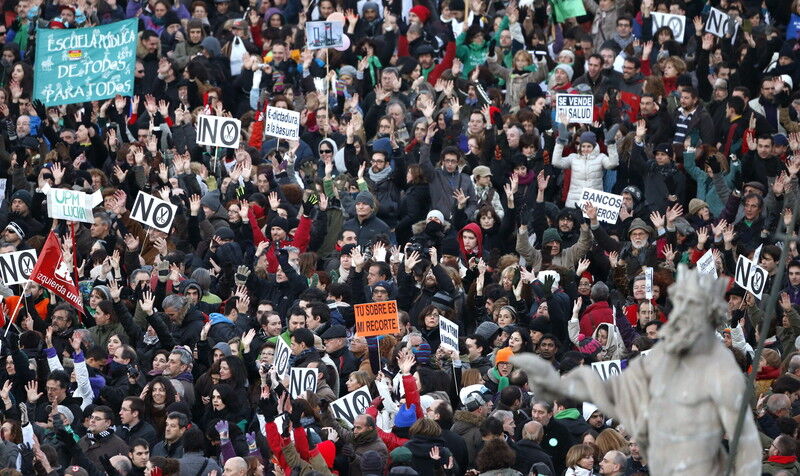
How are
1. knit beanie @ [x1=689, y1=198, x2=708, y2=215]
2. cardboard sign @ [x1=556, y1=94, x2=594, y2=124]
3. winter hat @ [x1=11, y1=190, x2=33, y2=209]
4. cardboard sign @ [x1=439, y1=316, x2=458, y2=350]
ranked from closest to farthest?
cardboard sign @ [x1=439, y1=316, x2=458, y2=350] → knit beanie @ [x1=689, y1=198, x2=708, y2=215] → winter hat @ [x1=11, y1=190, x2=33, y2=209] → cardboard sign @ [x1=556, y1=94, x2=594, y2=124]

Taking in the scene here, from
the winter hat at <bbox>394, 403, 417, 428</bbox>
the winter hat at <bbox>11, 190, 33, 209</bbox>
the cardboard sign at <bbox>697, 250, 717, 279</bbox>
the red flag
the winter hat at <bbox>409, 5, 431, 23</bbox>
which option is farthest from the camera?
the winter hat at <bbox>409, 5, 431, 23</bbox>

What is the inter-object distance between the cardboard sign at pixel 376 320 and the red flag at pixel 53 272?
2947 mm

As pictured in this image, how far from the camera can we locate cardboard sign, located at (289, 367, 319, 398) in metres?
15.7

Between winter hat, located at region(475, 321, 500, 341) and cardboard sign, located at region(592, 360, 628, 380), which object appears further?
winter hat, located at region(475, 321, 500, 341)

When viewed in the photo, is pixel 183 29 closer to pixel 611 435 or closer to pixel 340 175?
pixel 340 175

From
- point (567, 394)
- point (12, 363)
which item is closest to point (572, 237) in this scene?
point (12, 363)

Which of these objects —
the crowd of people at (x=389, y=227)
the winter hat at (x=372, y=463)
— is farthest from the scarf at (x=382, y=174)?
the winter hat at (x=372, y=463)

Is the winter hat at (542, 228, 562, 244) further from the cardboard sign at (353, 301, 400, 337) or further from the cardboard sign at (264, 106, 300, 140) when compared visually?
the cardboard sign at (264, 106, 300, 140)

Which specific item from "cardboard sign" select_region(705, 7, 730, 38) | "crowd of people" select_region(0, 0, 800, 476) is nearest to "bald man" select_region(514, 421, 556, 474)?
"crowd of people" select_region(0, 0, 800, 476)

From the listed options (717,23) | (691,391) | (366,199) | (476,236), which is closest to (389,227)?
(366,199)

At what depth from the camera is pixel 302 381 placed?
15.8 m

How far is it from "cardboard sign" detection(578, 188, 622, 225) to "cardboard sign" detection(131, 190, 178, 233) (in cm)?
412

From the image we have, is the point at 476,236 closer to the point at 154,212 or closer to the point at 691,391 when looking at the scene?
the point at 154,212

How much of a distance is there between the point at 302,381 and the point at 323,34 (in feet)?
28.4
